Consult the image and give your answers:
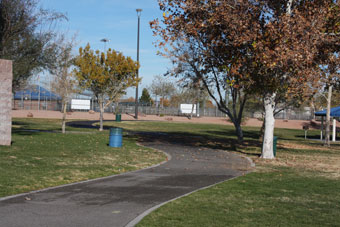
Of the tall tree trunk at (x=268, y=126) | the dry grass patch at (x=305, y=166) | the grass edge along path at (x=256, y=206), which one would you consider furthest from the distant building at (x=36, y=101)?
the grass edge along path at (x=256, y=206)

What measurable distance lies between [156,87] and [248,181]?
81.2 m

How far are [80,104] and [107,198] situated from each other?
61.4 m

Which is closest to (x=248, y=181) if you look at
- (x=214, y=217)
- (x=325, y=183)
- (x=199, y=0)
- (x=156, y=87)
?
(x=325, y=183)

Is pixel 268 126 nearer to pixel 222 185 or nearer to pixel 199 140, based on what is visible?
pixel 222 185

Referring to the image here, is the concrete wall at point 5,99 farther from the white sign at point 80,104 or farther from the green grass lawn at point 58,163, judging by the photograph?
the white sign at point 80,104

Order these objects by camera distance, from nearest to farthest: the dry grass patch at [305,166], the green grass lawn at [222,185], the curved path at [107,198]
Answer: the curved path at [107,198] < the green grass lawn at [222,185] < the dry grass patch at [305,166]

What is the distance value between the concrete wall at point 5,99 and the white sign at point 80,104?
170 feet

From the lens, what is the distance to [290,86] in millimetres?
17078

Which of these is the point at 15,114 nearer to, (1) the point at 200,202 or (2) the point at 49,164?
(2) the point at 49,164

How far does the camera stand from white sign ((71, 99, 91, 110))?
67.6m

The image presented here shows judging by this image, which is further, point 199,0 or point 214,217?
point 199,0

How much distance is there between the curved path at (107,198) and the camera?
255 inches

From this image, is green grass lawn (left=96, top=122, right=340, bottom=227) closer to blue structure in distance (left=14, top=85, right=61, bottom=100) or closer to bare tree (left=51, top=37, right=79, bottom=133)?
bare tree (left=51, top=37, right=79, bottom=133)

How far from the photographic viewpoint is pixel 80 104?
223 feet
